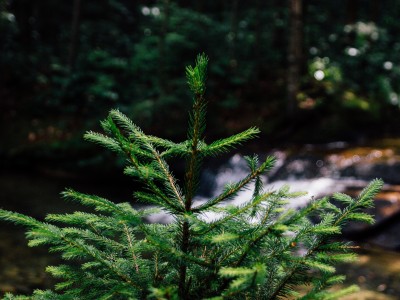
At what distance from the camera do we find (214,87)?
49.6 ft

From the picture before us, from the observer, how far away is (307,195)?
9.34 m

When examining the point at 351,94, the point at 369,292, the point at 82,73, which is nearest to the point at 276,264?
the point at 369,292

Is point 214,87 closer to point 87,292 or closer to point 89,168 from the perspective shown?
point 89,168

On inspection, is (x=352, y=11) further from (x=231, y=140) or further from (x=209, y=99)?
(x=231, y=140)

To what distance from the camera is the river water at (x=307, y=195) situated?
5.86m

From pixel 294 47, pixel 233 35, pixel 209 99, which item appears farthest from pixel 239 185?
pixel 233 35

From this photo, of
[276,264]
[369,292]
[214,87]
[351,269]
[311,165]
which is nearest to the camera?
[276,264]

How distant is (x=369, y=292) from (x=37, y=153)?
11.3 meters

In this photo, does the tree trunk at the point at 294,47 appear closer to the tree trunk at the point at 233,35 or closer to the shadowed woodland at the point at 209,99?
the shadowed woodland at the point at 209,99

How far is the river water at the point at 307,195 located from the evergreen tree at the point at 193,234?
3.27m

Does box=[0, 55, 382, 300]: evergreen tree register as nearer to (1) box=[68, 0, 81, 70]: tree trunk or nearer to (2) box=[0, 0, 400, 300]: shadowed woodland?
(2) box=[0, 0, 400, 300]: shadowed woodland

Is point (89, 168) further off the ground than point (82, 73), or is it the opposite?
point (82, 73)

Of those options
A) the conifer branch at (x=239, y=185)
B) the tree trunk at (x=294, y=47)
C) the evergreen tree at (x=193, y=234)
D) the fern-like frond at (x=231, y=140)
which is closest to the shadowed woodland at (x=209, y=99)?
the tree trunk at (x=294, y=47)

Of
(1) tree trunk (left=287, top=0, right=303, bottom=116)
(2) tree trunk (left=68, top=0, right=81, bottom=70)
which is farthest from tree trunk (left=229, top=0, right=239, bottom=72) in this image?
(2) tree trunk (left=68, top=0, right=81, bottom=70)
